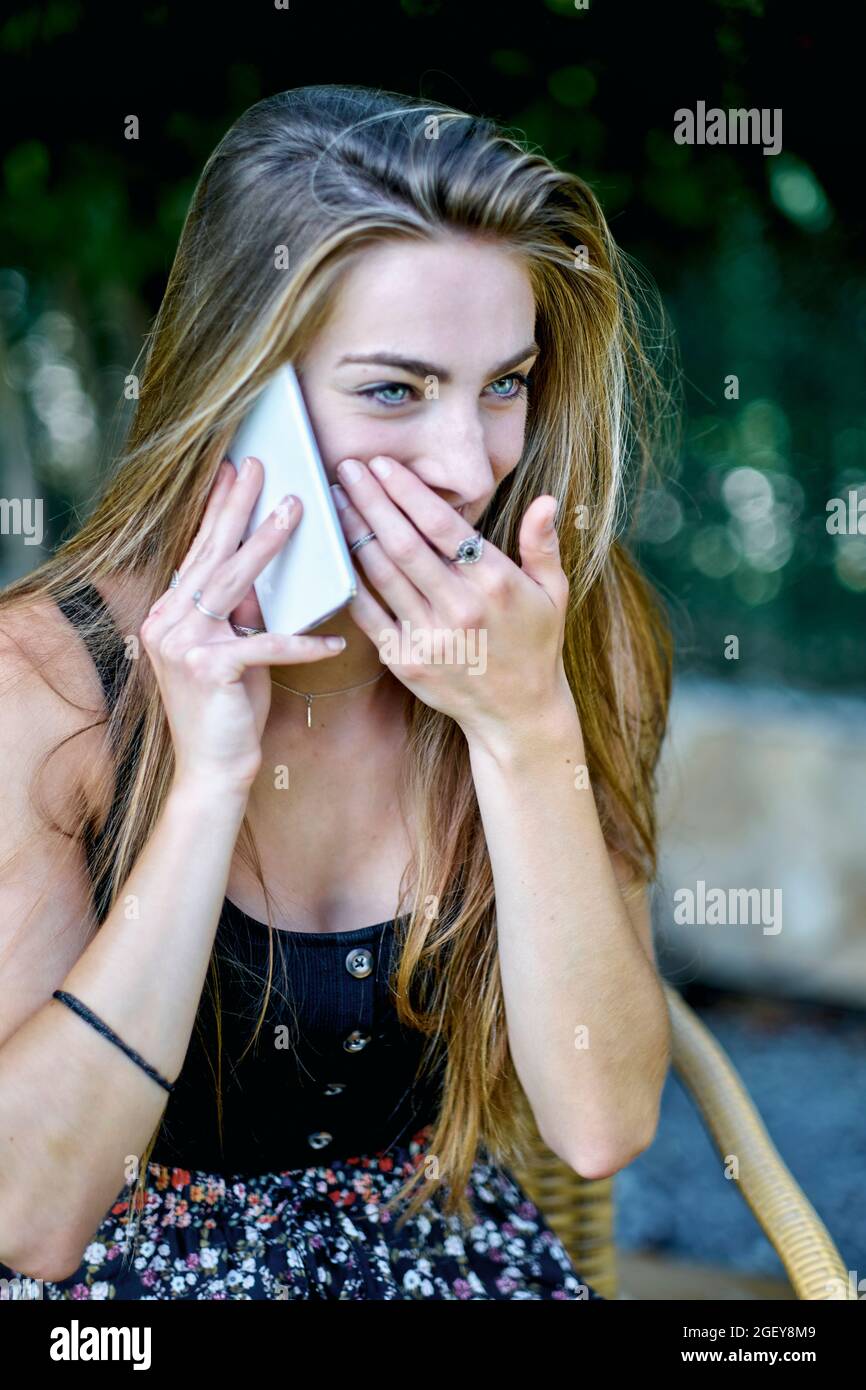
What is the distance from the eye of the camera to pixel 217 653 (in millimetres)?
1505

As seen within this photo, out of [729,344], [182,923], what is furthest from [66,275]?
[182,923]

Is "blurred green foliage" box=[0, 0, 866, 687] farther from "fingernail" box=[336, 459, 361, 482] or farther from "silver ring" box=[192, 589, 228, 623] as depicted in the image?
"silver ring" box=[192, 589, 228, 623]

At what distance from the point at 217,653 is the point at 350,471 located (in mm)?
279

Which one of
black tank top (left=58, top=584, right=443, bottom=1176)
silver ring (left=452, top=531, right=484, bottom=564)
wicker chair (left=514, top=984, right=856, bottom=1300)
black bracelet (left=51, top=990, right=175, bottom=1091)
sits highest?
silver ring (left=452, top=531, right=484, bottom=564)

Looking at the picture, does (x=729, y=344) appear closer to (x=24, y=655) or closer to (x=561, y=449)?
(x=561, y=449)

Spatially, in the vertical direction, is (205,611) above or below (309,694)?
above

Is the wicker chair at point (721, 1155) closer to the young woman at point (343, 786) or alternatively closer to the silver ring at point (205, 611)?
the young woman at point (343, 786)

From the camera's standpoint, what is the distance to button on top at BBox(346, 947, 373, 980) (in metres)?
1.82

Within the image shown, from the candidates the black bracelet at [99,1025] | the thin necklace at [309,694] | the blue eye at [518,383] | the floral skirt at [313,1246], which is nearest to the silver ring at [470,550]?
the blue eye at [518,383]

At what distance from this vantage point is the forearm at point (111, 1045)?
58.2 inches

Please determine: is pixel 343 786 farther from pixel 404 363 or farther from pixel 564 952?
pixel 404 363

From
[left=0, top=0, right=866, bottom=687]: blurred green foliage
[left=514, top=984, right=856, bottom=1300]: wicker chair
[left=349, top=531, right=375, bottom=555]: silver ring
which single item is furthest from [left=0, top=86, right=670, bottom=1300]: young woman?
[left=0, top=0, right=866, bottom=687]: blurred green foliage

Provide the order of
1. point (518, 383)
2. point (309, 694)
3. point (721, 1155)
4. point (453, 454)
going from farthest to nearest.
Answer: point (721, 1155) < point (309, 694) < point (518, 383) < point (453, 454)

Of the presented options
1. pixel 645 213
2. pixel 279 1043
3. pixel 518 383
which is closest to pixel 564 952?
pixel 279 1043
